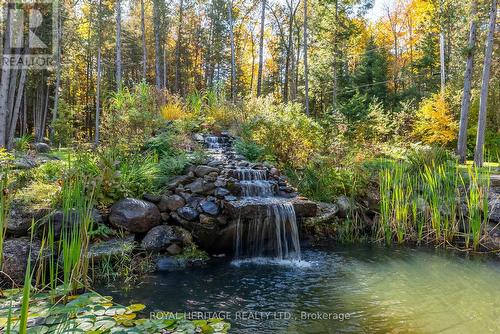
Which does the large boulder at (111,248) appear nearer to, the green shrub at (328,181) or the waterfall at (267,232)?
the waterfall at (267,232)

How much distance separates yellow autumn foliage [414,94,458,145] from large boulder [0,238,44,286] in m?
12.7

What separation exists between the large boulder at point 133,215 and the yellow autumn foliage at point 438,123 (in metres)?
11.2

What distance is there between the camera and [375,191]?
723 centimetres

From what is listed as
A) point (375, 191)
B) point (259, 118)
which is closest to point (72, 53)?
point (259, 118)

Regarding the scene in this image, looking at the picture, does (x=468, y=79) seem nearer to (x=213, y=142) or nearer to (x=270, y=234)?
(x=213, y=142)

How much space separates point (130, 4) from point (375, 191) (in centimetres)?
2218

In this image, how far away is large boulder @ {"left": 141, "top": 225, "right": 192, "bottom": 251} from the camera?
496 centimetres

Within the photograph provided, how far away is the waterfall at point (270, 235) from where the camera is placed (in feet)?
17.8

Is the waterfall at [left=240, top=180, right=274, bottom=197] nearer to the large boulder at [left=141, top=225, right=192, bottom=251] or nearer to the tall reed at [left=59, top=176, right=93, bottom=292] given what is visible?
the large boulder at [left=141, top=225, right=192, bottom=251]

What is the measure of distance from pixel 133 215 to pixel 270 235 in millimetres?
2027

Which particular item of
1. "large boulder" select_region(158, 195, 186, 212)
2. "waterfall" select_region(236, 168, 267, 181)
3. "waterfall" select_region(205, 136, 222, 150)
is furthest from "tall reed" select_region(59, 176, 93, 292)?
"waterfall" select_region(205, 136, 222, 150)

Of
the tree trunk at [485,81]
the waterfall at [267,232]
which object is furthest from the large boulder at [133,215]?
the tree trunk at [485,81]

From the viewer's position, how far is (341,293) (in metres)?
4.09

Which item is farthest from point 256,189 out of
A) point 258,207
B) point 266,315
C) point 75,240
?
point 75,240
